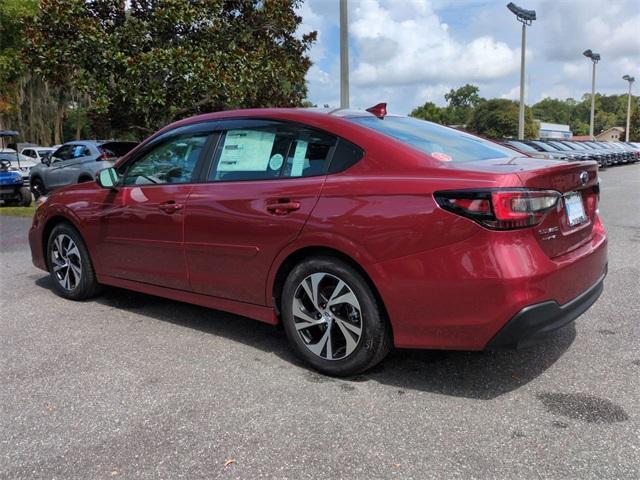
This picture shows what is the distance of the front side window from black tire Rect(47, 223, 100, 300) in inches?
33.7

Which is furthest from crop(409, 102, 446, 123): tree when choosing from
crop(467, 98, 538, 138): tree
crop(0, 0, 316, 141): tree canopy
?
crop(0, 0, 316, 141): tree canopy

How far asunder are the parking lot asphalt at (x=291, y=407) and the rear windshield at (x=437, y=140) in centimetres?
130

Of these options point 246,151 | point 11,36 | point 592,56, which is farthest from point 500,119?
point 246,151

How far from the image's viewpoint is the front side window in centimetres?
421

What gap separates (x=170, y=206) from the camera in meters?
4.16

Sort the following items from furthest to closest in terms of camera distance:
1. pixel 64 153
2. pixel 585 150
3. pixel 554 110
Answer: pixel 554 110
pixel 585 150
pixel 64 153

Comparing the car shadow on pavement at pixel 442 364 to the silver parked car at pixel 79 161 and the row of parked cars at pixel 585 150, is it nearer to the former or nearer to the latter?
the silver parked car at pixel 79 161

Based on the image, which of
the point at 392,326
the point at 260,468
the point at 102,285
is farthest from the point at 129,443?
the point at 102,285

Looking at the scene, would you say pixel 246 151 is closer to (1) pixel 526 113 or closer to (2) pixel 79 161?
(2) pixel 79 161

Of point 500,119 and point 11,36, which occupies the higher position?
point 11,36

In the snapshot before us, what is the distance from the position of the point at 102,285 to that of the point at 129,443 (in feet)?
9.17

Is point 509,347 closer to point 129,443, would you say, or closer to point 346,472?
point 346,472

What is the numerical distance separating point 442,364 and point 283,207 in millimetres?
1404

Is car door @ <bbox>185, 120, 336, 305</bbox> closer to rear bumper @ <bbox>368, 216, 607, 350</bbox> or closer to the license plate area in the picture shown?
rear bumper @ <bbox>368, 216, 607, 350</bbox>
